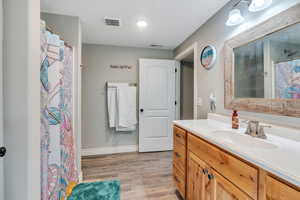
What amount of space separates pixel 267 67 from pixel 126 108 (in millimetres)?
2315

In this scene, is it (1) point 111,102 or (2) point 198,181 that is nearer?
(2) point 198,181

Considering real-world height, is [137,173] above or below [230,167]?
below

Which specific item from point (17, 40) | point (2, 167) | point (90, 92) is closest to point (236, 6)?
point (17, 40)

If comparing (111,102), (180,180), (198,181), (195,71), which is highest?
(195,71)

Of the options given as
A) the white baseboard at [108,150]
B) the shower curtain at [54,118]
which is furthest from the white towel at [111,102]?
the shower curtain at [54,118]

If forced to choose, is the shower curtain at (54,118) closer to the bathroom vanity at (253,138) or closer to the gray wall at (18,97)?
the gray wall at (18,97)

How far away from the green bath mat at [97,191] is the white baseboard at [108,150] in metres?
1.04

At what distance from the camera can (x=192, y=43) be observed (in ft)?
7.97

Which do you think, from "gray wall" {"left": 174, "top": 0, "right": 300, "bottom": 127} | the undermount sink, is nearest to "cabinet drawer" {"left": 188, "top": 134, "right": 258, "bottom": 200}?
the undermount sink

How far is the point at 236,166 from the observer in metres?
0.88

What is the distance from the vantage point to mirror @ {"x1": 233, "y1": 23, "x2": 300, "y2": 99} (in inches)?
Result: 41.3

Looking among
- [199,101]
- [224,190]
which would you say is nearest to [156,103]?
[199,101]

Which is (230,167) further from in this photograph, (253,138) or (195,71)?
(195,71)

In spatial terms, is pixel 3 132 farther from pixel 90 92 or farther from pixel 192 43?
pixel 192 43
